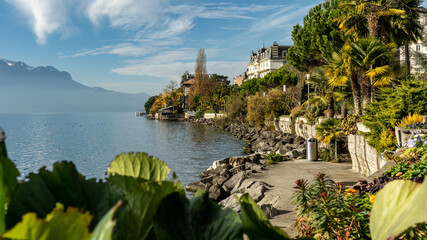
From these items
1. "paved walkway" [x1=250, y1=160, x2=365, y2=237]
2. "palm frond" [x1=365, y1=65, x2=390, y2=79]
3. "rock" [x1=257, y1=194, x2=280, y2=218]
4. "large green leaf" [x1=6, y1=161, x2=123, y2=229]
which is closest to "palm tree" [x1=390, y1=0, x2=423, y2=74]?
"palm frond" [x1=365, y1=65, x2=390, y2=79]

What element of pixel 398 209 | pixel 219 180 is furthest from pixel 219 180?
pixel 398 209

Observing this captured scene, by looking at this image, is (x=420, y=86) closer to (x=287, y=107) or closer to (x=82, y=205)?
(x=82, y=205)

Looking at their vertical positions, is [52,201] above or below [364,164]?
above

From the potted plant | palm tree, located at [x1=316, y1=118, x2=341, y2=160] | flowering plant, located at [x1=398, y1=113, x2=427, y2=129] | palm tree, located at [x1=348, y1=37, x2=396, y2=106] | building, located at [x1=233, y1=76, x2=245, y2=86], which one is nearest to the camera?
the potted plant

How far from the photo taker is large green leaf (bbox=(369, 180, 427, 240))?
0.41 metres

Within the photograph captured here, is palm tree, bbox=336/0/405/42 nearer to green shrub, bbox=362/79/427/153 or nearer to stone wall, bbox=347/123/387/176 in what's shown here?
stone wall, bbox=347/123/387/176

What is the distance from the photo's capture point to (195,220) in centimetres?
38

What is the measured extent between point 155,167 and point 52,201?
13cm

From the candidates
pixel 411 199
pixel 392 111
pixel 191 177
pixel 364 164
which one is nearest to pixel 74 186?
pixel 411 199

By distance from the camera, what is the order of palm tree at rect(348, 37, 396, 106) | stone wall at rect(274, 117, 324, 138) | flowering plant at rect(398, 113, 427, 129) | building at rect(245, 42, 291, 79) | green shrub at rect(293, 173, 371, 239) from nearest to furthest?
green shrub at rect(293, 173, 371, 239) < flowering plant at rect(398, 113, 427, 129) < palm tree at rect(348, 37, 396, 106) < stone wall at rect(274, 117, 324, 138) < building at rect(245, 42, 291, 79)

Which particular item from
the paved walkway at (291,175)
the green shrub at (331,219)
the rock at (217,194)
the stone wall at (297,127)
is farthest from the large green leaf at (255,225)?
the stone wall at (297,127)

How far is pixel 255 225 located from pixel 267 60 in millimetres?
71653

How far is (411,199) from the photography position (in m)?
0.44

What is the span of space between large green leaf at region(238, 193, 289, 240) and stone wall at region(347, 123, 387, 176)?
8.95 meters
